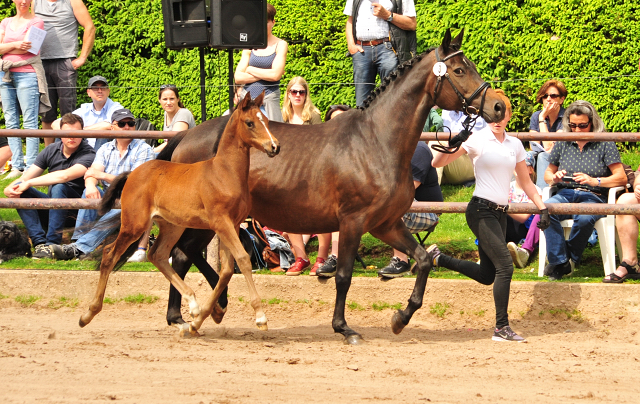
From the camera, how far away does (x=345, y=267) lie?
6645mm

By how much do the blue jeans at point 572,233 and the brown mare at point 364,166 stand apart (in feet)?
5.70

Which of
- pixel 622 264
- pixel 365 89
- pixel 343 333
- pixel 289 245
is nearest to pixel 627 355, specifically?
pixel 622 264

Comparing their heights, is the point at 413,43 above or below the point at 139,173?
above

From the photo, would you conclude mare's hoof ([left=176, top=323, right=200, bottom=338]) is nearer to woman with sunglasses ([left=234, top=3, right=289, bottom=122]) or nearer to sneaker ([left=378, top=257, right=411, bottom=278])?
sneaker ([left=378, top=257, right=411, bottom=278])

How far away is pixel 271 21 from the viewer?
988cm

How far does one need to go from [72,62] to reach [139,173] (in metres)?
5.34

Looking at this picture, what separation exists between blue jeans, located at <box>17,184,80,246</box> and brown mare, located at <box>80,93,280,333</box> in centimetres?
237

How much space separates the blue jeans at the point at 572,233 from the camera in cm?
784

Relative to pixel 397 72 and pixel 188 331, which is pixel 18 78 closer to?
pixel 188 331

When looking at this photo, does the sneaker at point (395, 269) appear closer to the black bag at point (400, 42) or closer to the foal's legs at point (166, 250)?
the foal's legs at point (166, 250)

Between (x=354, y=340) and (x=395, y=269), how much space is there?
54.4 inches

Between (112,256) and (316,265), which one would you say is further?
(316,265)

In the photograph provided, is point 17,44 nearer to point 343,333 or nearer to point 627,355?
point 343,333

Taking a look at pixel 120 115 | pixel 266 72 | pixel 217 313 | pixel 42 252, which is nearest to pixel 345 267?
pixel 217 313
